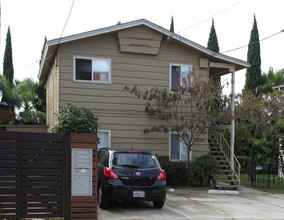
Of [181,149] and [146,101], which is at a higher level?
[146,101]

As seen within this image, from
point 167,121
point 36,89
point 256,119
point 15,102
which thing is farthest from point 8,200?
point 36,89

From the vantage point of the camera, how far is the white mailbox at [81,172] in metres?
7.48

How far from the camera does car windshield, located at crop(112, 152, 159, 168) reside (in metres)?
9.13

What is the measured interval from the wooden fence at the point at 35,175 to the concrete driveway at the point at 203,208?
4.92 feet

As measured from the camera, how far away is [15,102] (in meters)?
23.1

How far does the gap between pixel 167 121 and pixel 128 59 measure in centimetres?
300

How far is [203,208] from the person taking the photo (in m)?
9.88

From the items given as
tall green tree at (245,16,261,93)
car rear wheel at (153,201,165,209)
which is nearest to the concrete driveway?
car rear wheel at (153,201,165,209)

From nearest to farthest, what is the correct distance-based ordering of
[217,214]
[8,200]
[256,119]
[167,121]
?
[8,200] < [217,214] < [167,121] < [256,119]

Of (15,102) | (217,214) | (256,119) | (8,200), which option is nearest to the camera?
(8,200)

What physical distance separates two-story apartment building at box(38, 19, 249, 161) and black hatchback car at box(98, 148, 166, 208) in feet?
16.5

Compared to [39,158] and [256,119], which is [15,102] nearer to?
[256,119]

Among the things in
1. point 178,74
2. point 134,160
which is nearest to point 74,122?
point 134,160

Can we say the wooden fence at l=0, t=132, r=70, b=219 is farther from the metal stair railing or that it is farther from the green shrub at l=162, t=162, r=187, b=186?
the metal stair railing
